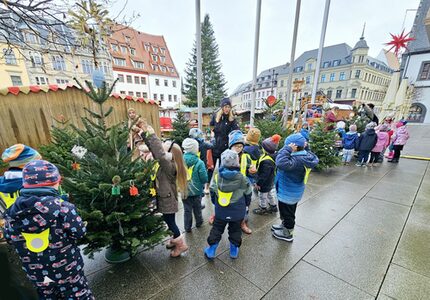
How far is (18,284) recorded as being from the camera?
179cm

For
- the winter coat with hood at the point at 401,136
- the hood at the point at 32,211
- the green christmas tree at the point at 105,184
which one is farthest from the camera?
the winter coat with hood at the point at 401,136

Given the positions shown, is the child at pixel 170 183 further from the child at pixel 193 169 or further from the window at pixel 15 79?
the window at pixel 15 79

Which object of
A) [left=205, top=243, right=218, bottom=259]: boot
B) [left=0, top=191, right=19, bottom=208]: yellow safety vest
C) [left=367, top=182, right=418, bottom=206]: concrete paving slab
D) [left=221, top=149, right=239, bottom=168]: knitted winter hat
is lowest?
[left=367, top=182, right=418, bottom=206]: concrete paving slab

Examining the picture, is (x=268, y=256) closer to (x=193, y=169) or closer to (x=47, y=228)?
(x=193, y=169)

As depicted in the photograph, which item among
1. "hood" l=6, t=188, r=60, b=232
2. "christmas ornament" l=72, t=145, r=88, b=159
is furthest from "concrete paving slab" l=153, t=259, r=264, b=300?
"christmas ornament" l=72, t=145, r=88, b=159

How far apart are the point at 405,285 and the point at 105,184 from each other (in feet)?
12.2

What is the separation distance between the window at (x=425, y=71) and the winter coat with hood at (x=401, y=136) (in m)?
27.8

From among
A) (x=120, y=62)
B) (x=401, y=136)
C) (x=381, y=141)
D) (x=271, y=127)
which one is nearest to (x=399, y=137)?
(x=401, y=136)

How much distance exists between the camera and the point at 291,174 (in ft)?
9.48

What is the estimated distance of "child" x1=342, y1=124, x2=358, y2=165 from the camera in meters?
7.42

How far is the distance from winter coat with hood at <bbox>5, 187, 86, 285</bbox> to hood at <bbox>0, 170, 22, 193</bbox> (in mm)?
561

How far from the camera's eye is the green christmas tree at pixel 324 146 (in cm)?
645

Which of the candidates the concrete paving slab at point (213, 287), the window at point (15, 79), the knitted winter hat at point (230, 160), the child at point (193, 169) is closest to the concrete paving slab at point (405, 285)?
the concrete paving slab at point (213, 287)

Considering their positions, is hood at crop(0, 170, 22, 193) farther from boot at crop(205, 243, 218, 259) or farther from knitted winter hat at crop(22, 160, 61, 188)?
boot at crop(205, 243, 218, 259)
